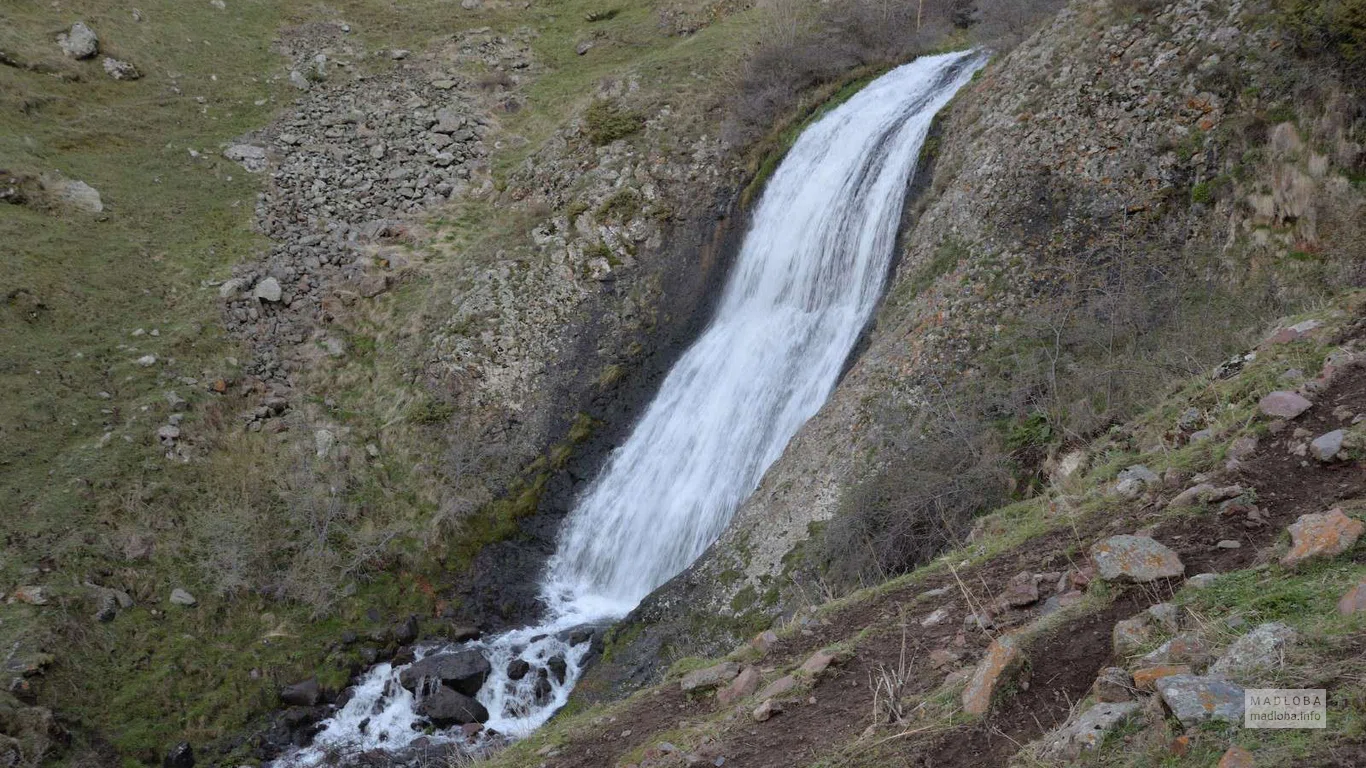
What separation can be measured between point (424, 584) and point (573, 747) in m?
9.21

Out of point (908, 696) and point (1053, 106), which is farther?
point (1053, 106)

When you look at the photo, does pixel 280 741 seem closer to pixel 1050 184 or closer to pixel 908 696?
pixel 908 696

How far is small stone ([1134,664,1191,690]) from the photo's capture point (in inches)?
140

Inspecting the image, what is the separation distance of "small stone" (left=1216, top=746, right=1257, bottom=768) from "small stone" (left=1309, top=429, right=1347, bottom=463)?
9.73 feet

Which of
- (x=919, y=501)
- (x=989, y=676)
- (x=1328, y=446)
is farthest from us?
(x=919, y=501)

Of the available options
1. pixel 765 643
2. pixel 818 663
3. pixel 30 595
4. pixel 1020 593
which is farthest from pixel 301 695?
pixel 1020 593

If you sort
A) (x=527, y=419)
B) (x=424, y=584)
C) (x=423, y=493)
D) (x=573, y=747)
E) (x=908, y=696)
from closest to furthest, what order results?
(x=908, y=696) < (x=573, y=747) < (x=424, y=584) < (x=423, y=493) < (x=527, y=419)

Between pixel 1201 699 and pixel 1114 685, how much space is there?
1.72 ft

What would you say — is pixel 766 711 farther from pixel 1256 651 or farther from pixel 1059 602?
pixel 1256 651

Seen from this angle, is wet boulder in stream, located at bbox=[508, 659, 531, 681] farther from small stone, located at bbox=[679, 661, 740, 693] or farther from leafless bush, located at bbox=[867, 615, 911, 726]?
leafless bush, located at bbox=[867, 615, 911, 726]

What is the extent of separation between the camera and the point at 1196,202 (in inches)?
404

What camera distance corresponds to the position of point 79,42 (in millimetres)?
22516

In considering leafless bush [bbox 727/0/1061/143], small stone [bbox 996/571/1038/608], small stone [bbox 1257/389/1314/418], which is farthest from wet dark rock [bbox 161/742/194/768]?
leafless bush [bbox 727/0/1061/143]

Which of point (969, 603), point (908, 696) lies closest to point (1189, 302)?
point (969, 603)
